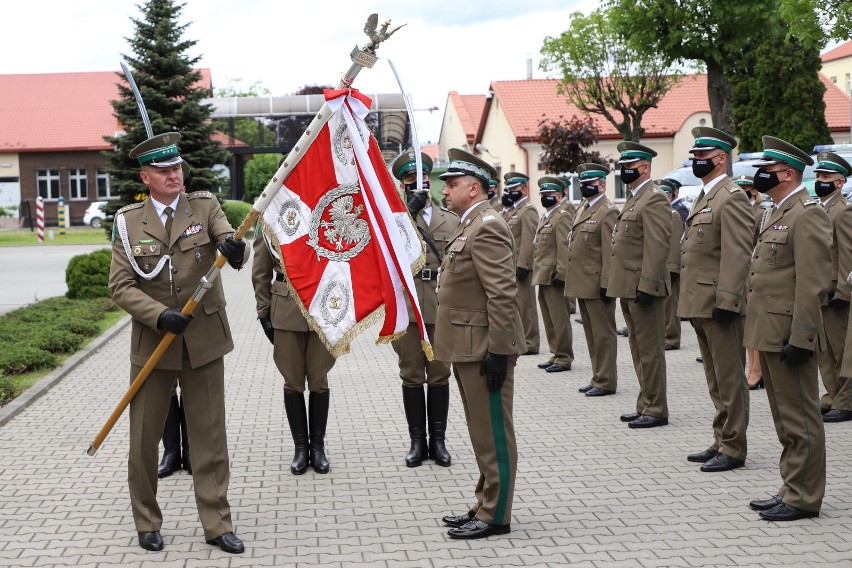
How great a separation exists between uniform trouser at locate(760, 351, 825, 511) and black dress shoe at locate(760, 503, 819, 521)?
29 millimetres

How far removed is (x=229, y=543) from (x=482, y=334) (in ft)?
5.89

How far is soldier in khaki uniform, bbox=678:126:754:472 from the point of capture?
7.20 m

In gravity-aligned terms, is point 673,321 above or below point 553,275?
below

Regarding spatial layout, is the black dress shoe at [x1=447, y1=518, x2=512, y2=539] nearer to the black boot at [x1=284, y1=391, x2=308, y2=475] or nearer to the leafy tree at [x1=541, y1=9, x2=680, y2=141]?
the black boot at [x1=284, y1=391, x2=308, y2=475]

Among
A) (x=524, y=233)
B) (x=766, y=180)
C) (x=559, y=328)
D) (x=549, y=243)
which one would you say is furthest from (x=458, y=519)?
(x=524, y=233)

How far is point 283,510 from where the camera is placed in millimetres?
6566

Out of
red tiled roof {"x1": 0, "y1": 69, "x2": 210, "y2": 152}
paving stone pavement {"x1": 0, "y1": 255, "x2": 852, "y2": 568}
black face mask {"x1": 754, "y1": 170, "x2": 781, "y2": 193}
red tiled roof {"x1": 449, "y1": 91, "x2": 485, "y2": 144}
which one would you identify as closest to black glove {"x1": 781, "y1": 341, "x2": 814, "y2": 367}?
paving stone pavement {"x1": 0, "y1": 255, "x2": 852, "y2": 568}

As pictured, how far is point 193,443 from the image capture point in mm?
5969

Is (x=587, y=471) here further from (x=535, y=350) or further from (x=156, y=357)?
(x=535, y=350)

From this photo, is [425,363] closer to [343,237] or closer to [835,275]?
[343,237]

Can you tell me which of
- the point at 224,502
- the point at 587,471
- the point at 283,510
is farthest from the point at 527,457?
the point at 224,502

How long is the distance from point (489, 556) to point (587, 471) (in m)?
1.97

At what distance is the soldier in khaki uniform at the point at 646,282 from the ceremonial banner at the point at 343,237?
3164 millimetres

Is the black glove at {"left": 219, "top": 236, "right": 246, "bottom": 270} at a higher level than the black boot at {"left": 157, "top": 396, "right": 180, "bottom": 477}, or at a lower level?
higher
